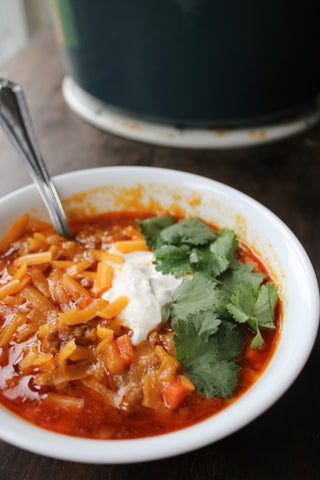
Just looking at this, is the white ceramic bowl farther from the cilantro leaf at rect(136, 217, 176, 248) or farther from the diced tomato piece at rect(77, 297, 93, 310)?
the diced tomato piece at rect(77, 297, 93, 310)

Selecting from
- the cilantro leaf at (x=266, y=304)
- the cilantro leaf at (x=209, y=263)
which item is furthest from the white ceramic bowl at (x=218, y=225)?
the cilantro leaf at (x=209, y=263)

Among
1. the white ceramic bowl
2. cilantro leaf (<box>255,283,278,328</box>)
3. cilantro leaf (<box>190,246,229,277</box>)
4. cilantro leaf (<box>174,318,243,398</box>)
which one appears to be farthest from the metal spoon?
cilantro leaf (<box>255,283,278,328</box>)

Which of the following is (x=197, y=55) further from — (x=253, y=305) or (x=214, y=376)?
(x=214, y=376)

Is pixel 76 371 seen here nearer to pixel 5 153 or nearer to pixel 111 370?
pixel 111 370

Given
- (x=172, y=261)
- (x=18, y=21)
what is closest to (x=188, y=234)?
(x=172, y=261)

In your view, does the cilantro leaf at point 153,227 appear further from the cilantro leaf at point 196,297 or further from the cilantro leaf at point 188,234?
the cilantro leaf at point 196,297

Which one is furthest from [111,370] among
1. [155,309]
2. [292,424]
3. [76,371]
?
[292,424]
